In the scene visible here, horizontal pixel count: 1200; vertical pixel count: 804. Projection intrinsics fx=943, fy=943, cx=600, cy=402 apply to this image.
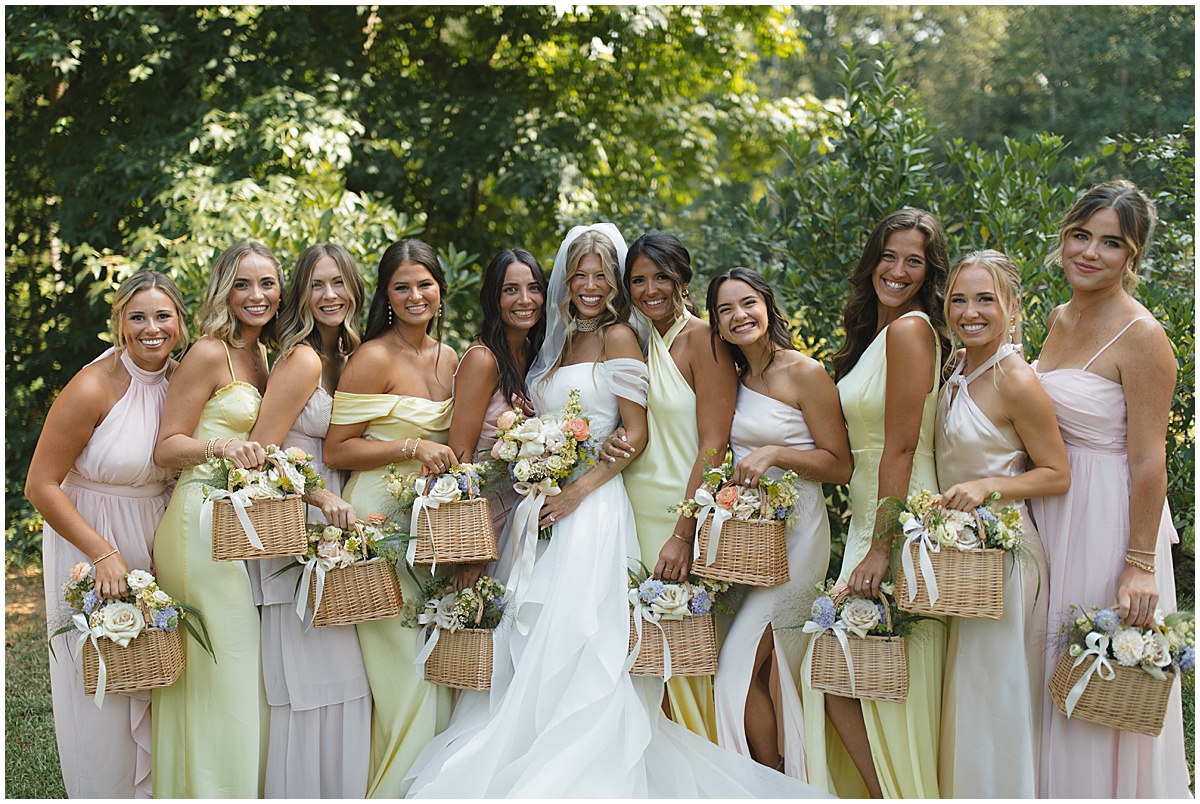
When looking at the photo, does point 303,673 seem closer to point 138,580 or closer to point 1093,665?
point 138,580

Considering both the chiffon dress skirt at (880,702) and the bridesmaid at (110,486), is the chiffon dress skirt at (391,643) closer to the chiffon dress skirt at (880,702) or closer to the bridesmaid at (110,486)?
the bridesmaid at (110,486)

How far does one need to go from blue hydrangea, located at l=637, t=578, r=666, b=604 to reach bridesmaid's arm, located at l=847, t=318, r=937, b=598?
2.92ft

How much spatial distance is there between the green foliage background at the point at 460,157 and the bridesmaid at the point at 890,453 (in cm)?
166

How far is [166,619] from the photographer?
4320 mm

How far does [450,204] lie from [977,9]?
28.7 m

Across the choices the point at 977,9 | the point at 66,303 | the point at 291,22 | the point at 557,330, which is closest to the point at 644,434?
the point at 557,330

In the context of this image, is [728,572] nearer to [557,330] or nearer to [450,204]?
[557,330]

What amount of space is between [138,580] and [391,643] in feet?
4.06

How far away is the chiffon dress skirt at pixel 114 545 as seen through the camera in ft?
15.1

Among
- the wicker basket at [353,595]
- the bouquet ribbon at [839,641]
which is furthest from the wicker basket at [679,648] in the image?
the wicker basket at [353,595]

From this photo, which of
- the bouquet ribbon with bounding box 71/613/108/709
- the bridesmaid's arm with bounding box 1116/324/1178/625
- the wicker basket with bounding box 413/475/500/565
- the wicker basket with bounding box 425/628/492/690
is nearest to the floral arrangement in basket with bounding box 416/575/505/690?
the wicker basket with bounding box 425/628/492/690

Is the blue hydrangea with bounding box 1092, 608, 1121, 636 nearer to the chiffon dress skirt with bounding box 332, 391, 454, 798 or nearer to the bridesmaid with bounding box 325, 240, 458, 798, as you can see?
the bridesmaid with bounding box 325, 240, 458, 798

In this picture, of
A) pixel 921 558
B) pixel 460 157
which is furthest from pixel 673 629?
pixel 460 157

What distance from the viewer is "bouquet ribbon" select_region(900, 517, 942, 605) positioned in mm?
3885
